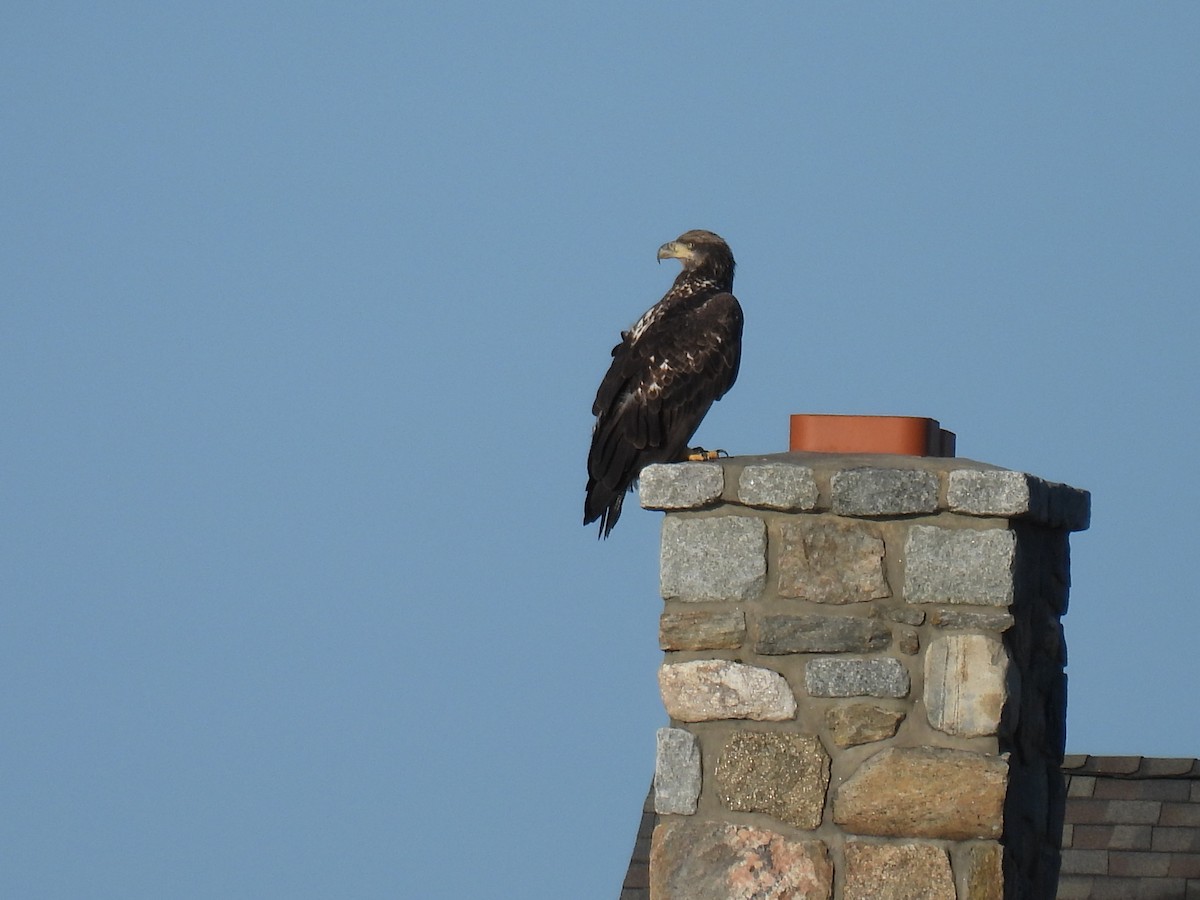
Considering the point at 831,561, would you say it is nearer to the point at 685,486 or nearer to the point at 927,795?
the point at 685,486

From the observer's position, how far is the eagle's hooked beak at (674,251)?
810 centimetres

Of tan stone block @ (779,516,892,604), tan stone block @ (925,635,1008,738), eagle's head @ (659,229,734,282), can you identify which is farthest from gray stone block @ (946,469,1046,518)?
eagle's head @ (659,229,734,282)

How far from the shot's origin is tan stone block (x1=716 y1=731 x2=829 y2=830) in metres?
5.27

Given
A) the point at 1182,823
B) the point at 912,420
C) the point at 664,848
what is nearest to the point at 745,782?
the point at 664,848

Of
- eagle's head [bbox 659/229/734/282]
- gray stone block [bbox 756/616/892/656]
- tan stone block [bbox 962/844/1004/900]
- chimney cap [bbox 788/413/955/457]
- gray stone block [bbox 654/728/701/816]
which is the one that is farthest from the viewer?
eagle's head [bbox 659/229/734/282]

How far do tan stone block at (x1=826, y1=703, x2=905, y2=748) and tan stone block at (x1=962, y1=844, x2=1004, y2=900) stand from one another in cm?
39

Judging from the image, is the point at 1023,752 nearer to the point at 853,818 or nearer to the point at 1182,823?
the point at 853,818

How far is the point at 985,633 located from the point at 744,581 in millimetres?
647

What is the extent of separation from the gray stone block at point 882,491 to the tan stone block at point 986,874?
91 cm

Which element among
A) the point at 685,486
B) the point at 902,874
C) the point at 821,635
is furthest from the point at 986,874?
the point at 685,486

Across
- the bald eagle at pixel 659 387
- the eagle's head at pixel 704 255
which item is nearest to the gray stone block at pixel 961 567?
the bald eagle at pixel 659 387

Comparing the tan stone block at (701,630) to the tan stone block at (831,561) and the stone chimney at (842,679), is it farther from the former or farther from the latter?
the tan stone block at (831,561)

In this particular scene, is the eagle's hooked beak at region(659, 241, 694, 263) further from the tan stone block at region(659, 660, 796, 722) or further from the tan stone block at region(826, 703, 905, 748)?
the tan stone block at region(826, 703, 905, 748)

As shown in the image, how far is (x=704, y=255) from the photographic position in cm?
807
